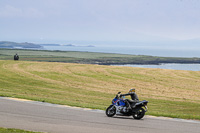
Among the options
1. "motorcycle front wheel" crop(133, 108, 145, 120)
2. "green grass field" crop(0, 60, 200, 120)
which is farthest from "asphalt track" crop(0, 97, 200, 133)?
"green grass field" crop(0, 60, 200, 120)

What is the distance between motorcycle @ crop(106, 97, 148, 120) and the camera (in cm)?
1706

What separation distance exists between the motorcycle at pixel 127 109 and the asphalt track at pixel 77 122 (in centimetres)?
36

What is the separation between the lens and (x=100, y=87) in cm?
3734

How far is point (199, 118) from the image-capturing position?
17.8 m

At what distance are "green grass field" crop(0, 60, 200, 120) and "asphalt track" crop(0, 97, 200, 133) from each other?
5.04 meters

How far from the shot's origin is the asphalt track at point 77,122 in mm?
13867

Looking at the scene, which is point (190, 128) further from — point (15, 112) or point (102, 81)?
point (102, 81)

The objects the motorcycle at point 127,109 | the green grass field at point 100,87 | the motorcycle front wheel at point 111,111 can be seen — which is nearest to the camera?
the motorcycle at point 127,109

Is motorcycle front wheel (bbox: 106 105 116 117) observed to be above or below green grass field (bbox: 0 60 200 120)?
above

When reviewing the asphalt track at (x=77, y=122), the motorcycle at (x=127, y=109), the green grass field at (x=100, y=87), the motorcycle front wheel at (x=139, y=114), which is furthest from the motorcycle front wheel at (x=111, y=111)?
the green grass field at (x=100, y=87)

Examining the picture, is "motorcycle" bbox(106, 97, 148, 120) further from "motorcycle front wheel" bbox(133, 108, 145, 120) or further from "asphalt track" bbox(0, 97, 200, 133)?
"asphalt track" bbox(0, 97, 200, 133)

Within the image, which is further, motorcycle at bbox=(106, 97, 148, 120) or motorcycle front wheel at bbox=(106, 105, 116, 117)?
motorcycle front wheel at bbox=(106, 105, 116, 117)

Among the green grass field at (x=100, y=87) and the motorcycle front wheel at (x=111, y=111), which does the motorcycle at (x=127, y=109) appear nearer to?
the motorcycle front wheel at (x=111, y=111)

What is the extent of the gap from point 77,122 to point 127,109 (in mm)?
3209
